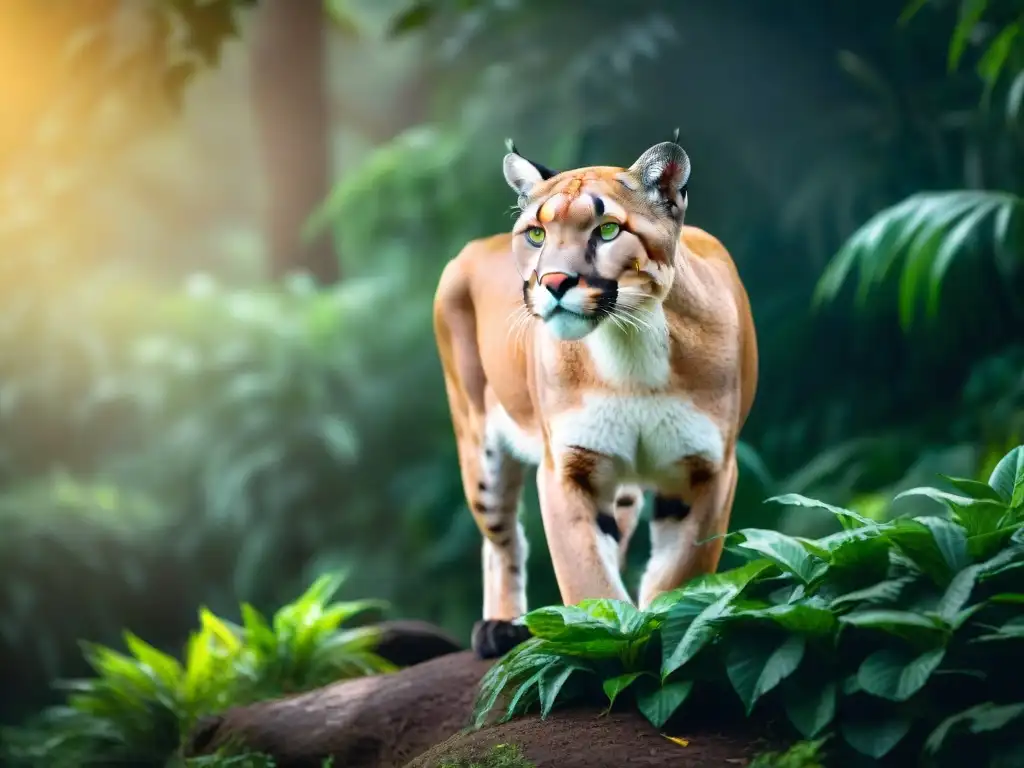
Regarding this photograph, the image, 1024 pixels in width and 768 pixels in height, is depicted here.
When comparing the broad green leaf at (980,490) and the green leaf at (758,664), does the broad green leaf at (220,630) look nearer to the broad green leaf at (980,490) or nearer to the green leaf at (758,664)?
the green leaf at (758,664)

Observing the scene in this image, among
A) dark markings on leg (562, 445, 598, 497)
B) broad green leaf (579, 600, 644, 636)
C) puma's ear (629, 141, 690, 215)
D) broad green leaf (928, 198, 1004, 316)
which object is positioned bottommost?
broad green leaf (579, 600, 644, 636)

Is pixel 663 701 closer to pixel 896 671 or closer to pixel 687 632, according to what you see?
pixel 687 632

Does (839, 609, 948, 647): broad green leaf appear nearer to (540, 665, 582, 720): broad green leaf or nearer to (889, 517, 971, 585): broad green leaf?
(889, 517, 971, 585): broad green leaf

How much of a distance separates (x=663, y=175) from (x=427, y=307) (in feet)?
16.7

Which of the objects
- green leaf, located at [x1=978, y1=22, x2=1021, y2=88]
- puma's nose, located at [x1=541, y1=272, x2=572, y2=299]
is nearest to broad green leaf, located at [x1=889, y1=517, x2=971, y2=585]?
puma's nose, located at [x1=541, y1=272, x2=572, y2=299]

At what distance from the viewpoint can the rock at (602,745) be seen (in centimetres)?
300

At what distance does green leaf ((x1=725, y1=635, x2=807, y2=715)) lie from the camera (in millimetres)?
2955

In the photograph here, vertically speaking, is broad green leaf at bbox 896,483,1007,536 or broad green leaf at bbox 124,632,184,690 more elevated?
broad green leaf at bbox 896,483,1007,536

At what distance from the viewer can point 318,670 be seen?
18.3 feet

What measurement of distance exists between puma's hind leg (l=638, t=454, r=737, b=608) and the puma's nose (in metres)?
0.87

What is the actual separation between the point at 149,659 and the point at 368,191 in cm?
401

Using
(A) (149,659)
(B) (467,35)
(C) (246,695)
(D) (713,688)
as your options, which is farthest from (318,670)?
(B) (467,35)

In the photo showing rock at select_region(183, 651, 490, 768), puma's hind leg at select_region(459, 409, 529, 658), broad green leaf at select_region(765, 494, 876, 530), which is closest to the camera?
broad green leaf at select_region(765, 494, 876, 530)

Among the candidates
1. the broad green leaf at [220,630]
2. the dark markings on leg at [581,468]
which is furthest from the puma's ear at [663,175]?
the broad green leaf at [220,630]
